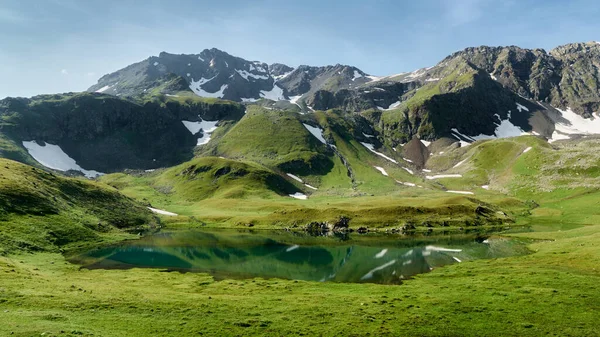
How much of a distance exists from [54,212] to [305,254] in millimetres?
65192

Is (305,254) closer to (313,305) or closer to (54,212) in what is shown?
(313,305)

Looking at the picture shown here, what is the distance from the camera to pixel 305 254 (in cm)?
8306

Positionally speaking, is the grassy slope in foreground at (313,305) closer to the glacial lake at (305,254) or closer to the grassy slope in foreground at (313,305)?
the grassy slope in foreground at (313,305)

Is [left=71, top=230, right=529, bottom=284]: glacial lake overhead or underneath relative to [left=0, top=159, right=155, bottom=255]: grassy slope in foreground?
underneath

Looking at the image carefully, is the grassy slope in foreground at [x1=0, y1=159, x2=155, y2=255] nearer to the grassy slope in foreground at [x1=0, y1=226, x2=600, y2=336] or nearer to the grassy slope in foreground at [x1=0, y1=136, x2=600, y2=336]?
the grassy slope in foreground at [x1=0, y1=226, x2=600, y2=336]

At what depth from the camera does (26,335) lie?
2448 cm

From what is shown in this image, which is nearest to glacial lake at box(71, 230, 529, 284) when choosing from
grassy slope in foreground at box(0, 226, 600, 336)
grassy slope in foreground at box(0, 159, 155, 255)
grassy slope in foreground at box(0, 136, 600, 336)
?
grassy slope in foreground at box(0, 136, 600, 336)

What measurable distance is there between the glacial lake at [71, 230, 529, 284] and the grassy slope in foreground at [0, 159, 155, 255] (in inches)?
391

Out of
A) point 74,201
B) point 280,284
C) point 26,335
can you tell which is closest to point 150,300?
point 26,335

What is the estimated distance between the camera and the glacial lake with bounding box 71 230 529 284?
2458 inches

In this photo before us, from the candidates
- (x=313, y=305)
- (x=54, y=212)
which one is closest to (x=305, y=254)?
(x=313, y=305)

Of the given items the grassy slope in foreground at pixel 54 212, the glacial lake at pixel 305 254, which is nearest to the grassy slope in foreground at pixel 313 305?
the glacial lake at pixel 305 254

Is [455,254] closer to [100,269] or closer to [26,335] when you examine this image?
[100,269]

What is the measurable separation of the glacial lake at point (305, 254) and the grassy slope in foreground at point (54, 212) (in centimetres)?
992
